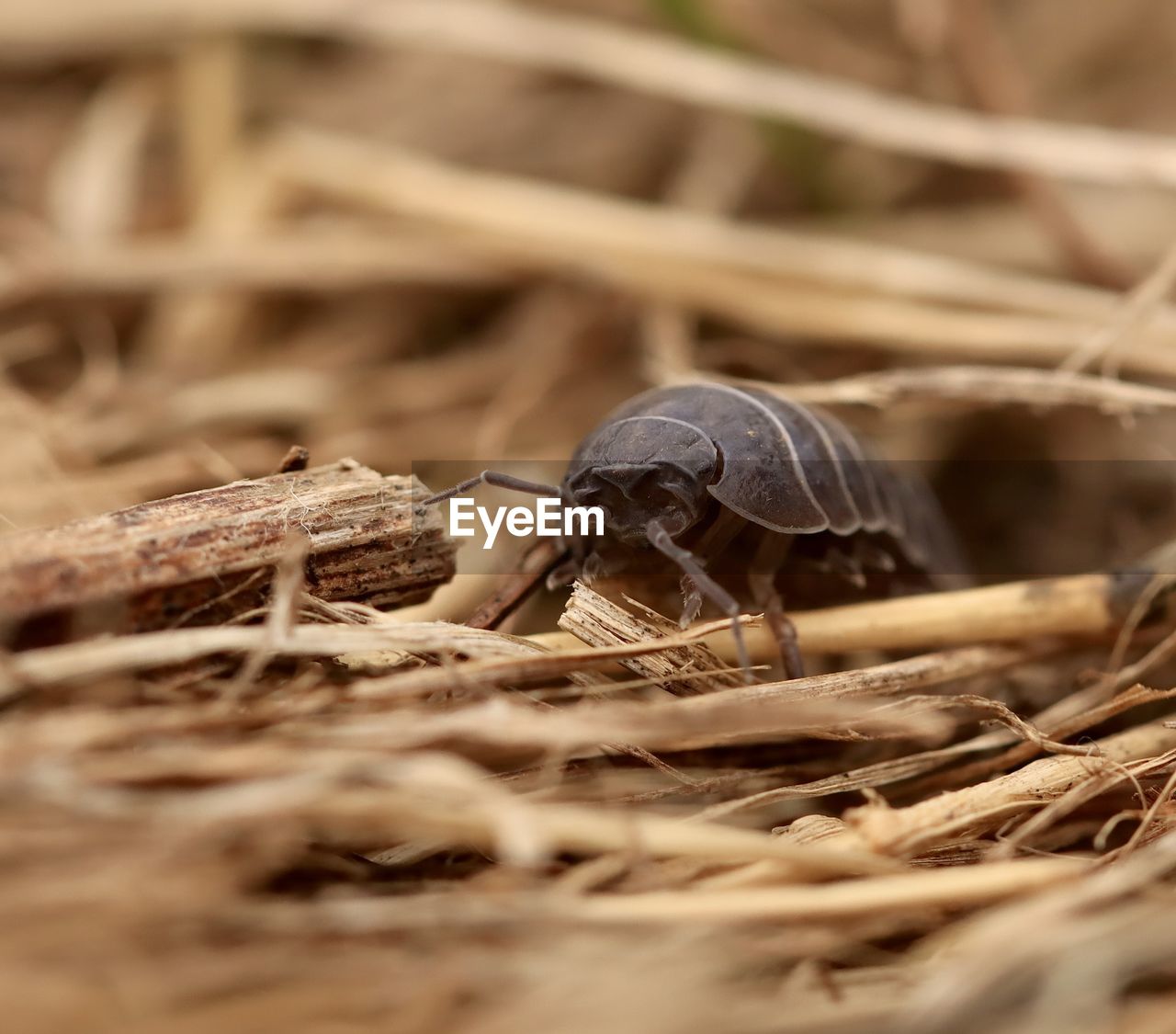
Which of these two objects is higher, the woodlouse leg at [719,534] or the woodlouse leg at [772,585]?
the woodlouse leg at [719,534]

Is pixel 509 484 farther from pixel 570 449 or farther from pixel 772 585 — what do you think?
pixel 570 449

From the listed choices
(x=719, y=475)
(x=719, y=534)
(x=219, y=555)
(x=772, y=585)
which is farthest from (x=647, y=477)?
(x=219, y=555)

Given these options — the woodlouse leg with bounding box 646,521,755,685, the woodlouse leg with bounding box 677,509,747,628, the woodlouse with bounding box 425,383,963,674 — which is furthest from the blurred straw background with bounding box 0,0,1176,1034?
the woodlouse leg with bounding box 677,509,747,628

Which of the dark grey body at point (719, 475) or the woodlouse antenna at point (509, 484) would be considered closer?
the dark grey body at point (719, 475)

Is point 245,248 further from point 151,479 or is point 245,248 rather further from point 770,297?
point 770,297

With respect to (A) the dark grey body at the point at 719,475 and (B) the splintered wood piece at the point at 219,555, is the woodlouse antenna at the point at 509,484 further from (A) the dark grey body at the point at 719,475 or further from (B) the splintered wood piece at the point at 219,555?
(B) the splintered wood piece at the point at 219,555

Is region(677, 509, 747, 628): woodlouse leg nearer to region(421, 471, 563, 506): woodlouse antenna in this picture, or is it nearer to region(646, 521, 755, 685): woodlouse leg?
region(646, 521, 755, 685): woodlouse leg

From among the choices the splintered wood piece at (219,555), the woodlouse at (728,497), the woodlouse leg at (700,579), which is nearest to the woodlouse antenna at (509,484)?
the woodlouse at (728,497)
